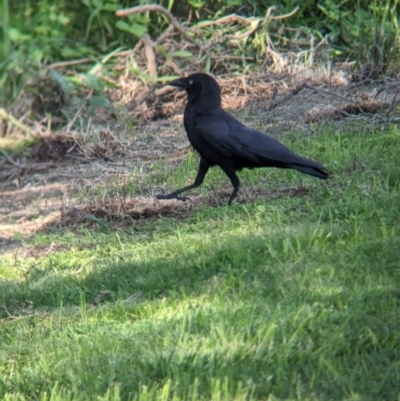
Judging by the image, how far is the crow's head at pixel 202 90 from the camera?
6801 millimetres

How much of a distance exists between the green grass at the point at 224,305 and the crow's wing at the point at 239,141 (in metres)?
0.30

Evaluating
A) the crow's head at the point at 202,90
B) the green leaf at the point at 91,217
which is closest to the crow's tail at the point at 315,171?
the crow's head at the point at 202,90

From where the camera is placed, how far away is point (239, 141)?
252 inches

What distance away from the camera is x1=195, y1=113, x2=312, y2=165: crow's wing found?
6.25m

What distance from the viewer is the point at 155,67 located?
10.4 metres

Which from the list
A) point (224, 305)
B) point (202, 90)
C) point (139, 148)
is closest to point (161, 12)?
point (139, 148)

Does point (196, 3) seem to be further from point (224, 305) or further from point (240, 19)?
point (224, 305)

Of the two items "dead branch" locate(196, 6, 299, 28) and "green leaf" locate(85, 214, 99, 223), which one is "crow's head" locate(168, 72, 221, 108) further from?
"dead branch" locate(196, 6, 299, 28)

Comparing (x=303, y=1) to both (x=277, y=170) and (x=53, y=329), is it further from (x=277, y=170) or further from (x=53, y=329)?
(x=53, y=329)

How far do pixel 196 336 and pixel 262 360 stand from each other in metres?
0.36

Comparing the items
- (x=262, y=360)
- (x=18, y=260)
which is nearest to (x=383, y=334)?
(x=262, y=360)

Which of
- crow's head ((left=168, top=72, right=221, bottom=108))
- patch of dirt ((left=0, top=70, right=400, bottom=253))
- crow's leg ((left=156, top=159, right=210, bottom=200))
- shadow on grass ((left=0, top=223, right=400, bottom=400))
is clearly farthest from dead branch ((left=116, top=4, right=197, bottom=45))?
shadow on grass ((left=0, top=223, right=400, bottom=400))

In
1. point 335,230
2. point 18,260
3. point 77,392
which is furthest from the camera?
point 18,260

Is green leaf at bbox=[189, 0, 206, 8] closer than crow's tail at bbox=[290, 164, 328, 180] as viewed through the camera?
No
